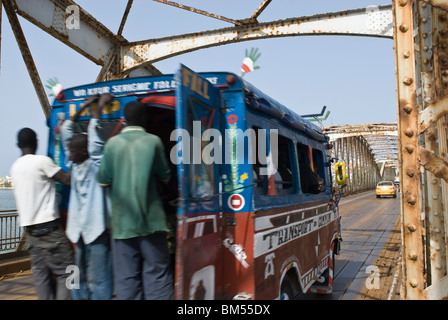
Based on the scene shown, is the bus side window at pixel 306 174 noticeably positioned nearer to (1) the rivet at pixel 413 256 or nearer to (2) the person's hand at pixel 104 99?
(1) the rivet at pixel 413 256

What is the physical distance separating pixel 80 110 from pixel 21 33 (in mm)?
3680

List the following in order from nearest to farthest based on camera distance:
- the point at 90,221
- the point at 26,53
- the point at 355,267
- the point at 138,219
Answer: the point at 138,219, the point at 90,221, the point at 26,53, the point at 355,267

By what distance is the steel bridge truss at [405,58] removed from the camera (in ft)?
8.27

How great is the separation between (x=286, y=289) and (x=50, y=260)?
7.76ft

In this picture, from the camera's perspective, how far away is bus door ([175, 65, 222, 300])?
245 centimetres

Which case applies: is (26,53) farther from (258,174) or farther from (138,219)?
(138,219)

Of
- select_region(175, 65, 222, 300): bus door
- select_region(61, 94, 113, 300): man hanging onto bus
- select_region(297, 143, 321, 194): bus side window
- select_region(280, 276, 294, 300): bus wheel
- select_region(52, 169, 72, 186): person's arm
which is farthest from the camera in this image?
select_region(297, 143, 321, 194): bus side window

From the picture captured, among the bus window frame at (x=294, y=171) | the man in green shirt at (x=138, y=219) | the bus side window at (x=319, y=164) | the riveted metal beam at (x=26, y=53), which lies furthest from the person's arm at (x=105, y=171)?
the riveted metal beam at (x=26, y=53)

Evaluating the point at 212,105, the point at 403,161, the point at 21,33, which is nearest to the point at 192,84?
the point at 212,105

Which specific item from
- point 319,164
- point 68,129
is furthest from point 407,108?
point 319,164

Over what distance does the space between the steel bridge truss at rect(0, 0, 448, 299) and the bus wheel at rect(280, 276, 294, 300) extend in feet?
4.38

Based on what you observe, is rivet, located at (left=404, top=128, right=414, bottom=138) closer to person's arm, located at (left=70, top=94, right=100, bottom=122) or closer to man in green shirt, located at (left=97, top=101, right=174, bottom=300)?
man in green shirt, located at (left=97, top=101, right=174, bottom=300)

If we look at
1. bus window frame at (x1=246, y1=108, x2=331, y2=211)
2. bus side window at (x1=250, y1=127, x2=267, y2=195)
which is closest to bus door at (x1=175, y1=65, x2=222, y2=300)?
bus window frame at (x1=246, y1=108, x2=331, y2=211)

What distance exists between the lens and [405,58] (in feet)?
8.63
